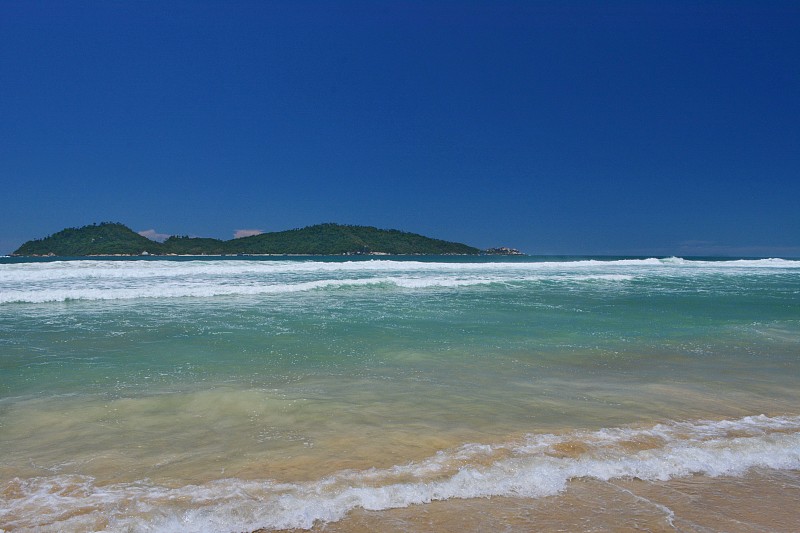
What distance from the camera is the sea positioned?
279cm

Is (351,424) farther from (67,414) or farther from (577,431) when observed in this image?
(67,414)

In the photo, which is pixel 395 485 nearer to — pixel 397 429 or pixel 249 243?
pixel 397 429

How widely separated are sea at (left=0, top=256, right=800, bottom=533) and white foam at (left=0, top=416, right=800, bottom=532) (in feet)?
0.05

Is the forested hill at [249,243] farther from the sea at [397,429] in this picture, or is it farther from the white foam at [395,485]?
the white foam at [395,485]

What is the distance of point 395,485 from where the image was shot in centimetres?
304

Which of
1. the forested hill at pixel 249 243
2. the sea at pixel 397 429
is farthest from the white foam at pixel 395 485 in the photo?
the forested hill at pixel 249 243

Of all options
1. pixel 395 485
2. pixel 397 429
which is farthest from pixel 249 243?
pixel 395 485

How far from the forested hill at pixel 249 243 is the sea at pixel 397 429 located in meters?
84.3

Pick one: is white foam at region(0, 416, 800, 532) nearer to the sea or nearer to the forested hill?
the sea

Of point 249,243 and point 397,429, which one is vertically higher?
point 249,243

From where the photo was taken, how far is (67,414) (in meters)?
4.37

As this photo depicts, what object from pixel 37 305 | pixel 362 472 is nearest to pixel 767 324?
pixel 362 472

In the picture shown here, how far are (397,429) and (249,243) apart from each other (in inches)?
4138

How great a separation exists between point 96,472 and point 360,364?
3.71 meters
